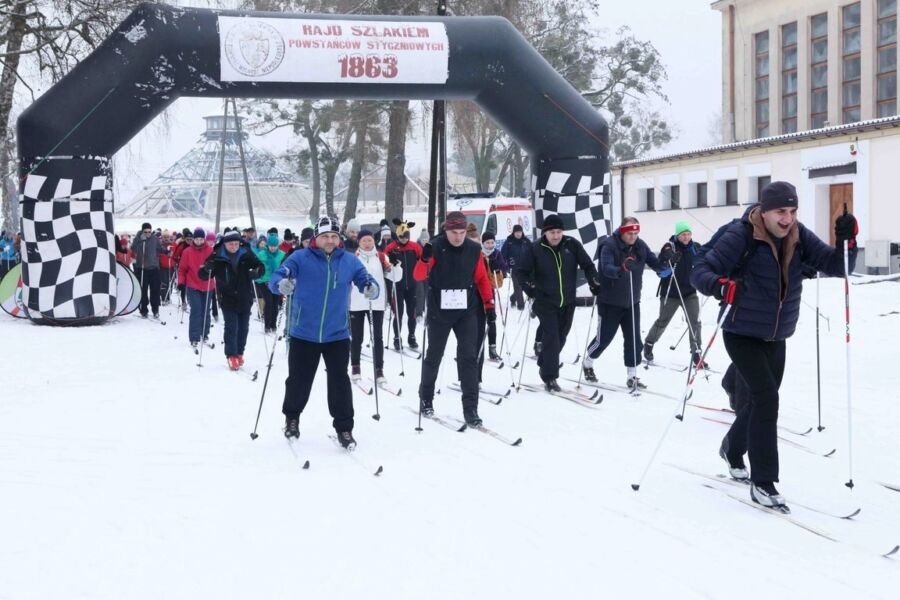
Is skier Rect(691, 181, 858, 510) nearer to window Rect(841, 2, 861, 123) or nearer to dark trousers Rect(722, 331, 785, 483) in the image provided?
dark trousers Rect(722, 331, 785, 483)

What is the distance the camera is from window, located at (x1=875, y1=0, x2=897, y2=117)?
34.4m

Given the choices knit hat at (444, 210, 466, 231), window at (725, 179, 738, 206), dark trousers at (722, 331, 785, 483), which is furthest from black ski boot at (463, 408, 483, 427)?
window at (725, 179, 738, 206)

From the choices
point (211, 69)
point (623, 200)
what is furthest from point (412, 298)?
point (623, 200)

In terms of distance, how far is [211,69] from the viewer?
14266mm

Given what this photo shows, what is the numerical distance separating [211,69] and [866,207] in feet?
56.7

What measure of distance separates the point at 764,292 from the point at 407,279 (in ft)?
28.5

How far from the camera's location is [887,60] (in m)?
35.0

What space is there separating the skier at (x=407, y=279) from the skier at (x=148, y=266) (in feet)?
21.1

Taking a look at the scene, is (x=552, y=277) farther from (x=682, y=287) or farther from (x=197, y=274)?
(x=197, y=274)

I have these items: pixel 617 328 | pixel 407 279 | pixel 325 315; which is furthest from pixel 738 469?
pixel 407 279

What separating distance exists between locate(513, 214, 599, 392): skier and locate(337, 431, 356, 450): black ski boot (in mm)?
2854

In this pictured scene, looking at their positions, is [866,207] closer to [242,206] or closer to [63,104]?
[63,104]

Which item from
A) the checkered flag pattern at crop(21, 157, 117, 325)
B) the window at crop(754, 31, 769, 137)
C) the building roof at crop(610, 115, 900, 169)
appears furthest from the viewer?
the window at crop(754, 31, 769, 137)

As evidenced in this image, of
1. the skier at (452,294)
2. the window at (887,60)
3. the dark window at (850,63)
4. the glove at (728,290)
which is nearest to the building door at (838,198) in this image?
the window at (887,60)
